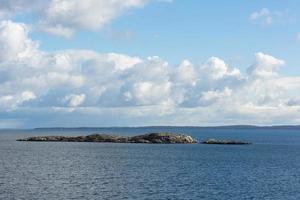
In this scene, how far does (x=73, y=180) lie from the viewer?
9050 cm

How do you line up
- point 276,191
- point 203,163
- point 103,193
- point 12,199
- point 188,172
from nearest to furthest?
point 12,199 < point 103,193 < point 276,191 < point 188,172 < point 203,163

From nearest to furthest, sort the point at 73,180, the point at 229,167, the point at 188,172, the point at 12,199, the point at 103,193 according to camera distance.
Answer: the point at 12,199, the point at 103,193, the point at 73,180, the point at 188,172, the point at 229,167

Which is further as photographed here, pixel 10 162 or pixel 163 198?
pixel 10 162

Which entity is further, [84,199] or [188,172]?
[188,172]

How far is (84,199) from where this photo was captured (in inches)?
2808

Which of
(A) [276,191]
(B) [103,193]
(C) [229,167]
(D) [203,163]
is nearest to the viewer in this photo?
(B) [103,193]

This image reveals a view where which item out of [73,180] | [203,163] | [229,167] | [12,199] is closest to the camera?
[12,199]

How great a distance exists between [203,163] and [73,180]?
4681cm

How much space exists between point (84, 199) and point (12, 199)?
9674 millimetres

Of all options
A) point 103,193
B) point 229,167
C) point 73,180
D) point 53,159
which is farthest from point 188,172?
point 53,159

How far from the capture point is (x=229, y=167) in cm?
11969

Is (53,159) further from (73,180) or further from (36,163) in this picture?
(73,180)

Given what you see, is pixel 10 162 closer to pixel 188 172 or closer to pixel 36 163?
pixel 36 163

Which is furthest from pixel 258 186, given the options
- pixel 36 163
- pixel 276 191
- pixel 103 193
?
pixel 36 163
